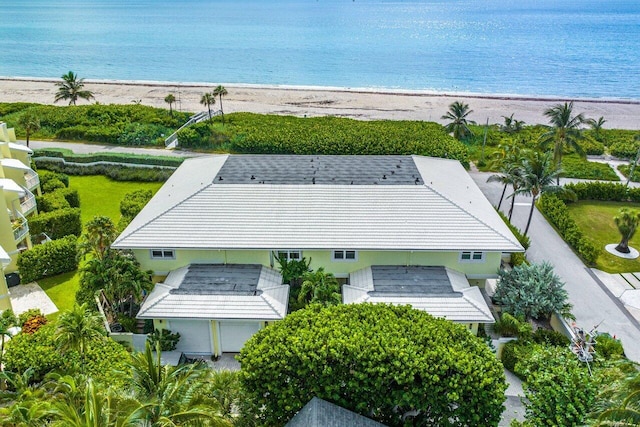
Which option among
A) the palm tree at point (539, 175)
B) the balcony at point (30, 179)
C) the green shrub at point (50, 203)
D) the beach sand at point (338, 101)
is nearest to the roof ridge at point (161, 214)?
the green shrub at point (50, 203)

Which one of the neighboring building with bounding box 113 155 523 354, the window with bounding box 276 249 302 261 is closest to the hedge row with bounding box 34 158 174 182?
the neighboring building with bounding box 113 155 523 354

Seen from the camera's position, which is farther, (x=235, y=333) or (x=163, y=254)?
(x=163, y=254)

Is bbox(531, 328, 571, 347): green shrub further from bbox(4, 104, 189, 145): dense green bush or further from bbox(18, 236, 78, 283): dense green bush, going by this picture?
bbox(4, 104, 189, 145): dense green bush

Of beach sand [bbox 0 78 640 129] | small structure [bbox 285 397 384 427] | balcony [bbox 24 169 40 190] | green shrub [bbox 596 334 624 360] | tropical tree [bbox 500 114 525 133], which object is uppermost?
beach sand [bbox 0 78 640 129]

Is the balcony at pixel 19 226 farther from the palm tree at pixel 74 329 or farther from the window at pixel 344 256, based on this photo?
the window at pixel 344 256

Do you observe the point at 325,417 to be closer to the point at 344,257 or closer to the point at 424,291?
the point at 424,291

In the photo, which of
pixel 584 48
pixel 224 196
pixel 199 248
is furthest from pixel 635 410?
pixel 584 48

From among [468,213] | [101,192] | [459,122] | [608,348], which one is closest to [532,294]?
[608,348]
